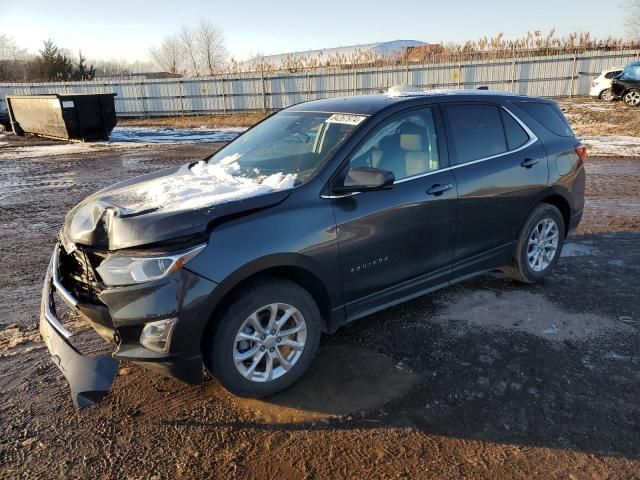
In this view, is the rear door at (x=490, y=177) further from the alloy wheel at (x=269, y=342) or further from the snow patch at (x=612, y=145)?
the snow patch at (x=612, y=145)

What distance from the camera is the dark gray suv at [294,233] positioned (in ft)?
8.79

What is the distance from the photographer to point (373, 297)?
3.46m

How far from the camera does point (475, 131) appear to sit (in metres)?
4.12

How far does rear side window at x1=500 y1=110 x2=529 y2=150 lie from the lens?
4359 millimetres

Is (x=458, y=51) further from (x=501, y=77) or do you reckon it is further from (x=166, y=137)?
(x=166, y=137)

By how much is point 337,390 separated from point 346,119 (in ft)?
6.26

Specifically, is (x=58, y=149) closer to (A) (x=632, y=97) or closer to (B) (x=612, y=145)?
(B) (x=612, y=145)

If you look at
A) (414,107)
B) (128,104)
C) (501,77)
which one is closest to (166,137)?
(128,104)

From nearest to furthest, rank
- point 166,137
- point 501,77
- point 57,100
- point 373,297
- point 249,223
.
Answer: point 249,223 < point 373,297 < point 57,100 < point 166,137 < point 501,77

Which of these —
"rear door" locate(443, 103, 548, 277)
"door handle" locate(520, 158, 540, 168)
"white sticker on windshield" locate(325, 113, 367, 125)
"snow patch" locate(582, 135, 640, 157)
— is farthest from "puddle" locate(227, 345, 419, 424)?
"snow patch" locate(582, 135, 640, 157)

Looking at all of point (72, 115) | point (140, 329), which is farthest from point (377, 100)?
point (72, 115)

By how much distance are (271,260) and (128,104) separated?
3124 centimetres

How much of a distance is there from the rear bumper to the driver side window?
141 cm

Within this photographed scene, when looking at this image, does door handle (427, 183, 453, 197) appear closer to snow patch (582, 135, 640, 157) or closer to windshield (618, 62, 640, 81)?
snow patch (582, 135, 640, 157)
